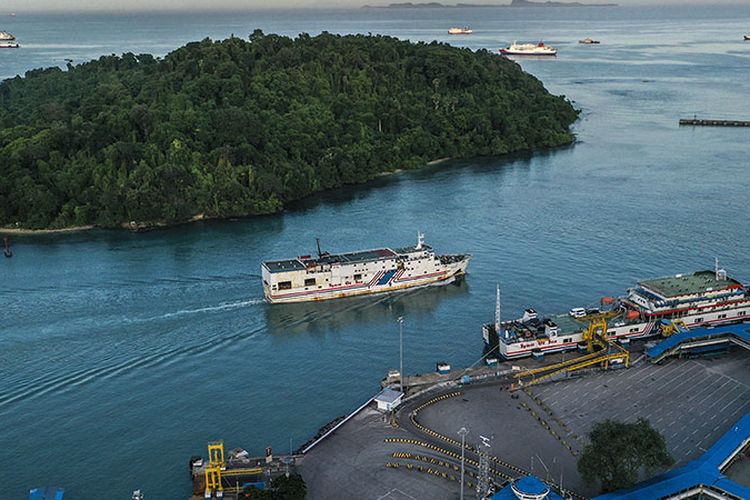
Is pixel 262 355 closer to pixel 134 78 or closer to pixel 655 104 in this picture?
pixel 134 78

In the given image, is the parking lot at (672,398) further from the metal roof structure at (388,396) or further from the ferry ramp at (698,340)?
the metal roof structure at (388,396)

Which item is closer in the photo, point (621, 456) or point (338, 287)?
point (621, 456)

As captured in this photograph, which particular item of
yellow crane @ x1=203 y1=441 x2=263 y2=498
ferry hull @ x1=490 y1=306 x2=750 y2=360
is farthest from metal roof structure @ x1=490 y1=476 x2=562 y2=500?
ferry hull @ x1=490 y1=306 x2=750 y2=360

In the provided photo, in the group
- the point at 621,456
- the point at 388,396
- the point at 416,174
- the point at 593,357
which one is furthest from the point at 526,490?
the point at 416,174

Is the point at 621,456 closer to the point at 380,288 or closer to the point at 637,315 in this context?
the point at 637,315

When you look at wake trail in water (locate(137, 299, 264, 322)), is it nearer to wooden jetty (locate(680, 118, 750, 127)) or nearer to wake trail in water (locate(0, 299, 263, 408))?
wake trail in water (locate(0, 299, 263, 408))
